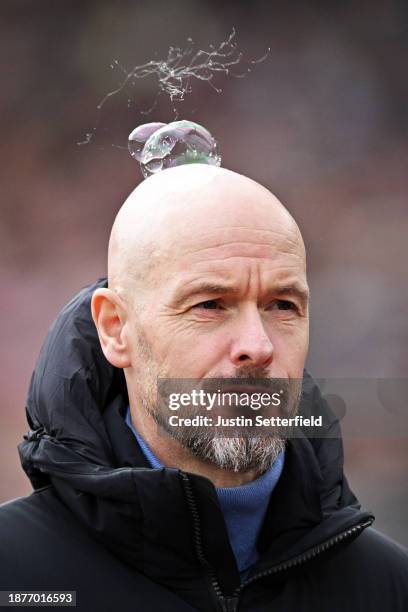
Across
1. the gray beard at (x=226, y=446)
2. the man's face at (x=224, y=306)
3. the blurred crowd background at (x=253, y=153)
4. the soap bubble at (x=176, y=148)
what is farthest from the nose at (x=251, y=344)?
the blurred crowd background at (x=253, y=153)

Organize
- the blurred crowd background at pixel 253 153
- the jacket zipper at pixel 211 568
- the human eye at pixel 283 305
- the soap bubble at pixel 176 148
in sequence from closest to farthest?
the jacket zipper at pixel 211 568
the human eye at pixel 283 305
the soap bubble at pixel 176 148
the blurred crowd background at pixel 253 153

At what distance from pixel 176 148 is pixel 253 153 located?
360 centimetres

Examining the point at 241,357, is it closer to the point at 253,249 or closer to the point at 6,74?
the point at 253,249

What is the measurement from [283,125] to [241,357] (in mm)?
4217

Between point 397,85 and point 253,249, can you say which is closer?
point 253,249

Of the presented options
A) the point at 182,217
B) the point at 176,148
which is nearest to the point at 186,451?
the point at 182,217

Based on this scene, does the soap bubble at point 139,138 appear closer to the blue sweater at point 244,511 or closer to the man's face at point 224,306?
the man's face at point 224,306

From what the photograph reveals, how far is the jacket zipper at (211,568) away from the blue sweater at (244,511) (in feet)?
0.18

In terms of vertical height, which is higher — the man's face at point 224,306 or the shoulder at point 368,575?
the man's face at point 224,306

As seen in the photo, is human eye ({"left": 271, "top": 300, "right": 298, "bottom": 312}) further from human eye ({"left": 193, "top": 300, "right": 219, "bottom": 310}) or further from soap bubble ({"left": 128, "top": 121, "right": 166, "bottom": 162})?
soap bubble ({"left": 128, "top": 121, "right": 166, "bottom": 162})

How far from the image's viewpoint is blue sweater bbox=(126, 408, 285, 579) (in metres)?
1.31

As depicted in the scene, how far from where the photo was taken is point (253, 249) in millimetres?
1300

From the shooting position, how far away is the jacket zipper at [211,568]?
1212 millimetres

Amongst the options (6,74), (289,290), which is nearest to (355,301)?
(6,74)
